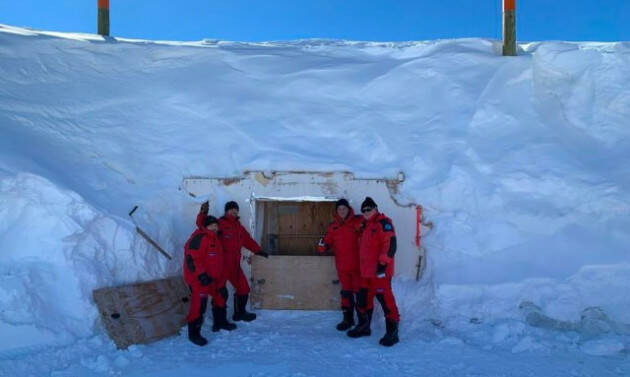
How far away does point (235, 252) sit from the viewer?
6555 millimetres

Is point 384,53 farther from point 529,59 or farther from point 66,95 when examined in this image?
point 66,95

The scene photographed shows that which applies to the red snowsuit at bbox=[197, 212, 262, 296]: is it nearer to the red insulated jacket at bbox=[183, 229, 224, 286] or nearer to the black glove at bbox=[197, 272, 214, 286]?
the red insulated jacket at bbox=[183, 229, 224, 286]

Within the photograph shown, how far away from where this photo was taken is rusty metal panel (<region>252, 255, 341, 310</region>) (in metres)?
6.94

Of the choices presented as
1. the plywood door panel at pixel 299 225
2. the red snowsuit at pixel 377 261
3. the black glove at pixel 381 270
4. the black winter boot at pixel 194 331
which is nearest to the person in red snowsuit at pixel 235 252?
the black winter boot at pixel 194 331

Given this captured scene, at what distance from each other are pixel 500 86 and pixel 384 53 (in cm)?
227

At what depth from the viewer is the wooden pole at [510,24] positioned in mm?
8898

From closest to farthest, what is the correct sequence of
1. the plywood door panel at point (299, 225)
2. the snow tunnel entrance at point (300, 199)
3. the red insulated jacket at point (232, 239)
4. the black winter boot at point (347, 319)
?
the black winter boot at point (347, 319), the red insulated jacket at point (232, 239), the snow tunnel entrance at point (300, 199), the plywood door panel at point (299, 225)

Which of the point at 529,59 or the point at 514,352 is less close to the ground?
the point at 529,59

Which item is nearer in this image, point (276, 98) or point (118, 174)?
point (118, 174)

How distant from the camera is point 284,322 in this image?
6559 mm

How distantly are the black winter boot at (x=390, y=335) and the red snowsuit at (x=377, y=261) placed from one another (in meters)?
0.05

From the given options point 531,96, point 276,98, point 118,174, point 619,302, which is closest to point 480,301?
point 619,302

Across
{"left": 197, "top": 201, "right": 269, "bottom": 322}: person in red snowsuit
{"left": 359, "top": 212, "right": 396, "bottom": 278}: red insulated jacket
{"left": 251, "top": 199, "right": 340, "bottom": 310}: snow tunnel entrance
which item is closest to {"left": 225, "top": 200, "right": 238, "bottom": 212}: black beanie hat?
{"left": 197, "top": 201, "right": 269, "bottom": 322}: person in red snowsuit

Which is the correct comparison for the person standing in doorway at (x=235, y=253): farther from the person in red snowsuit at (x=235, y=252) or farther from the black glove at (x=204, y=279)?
the black glove at (x=204, y=279)
